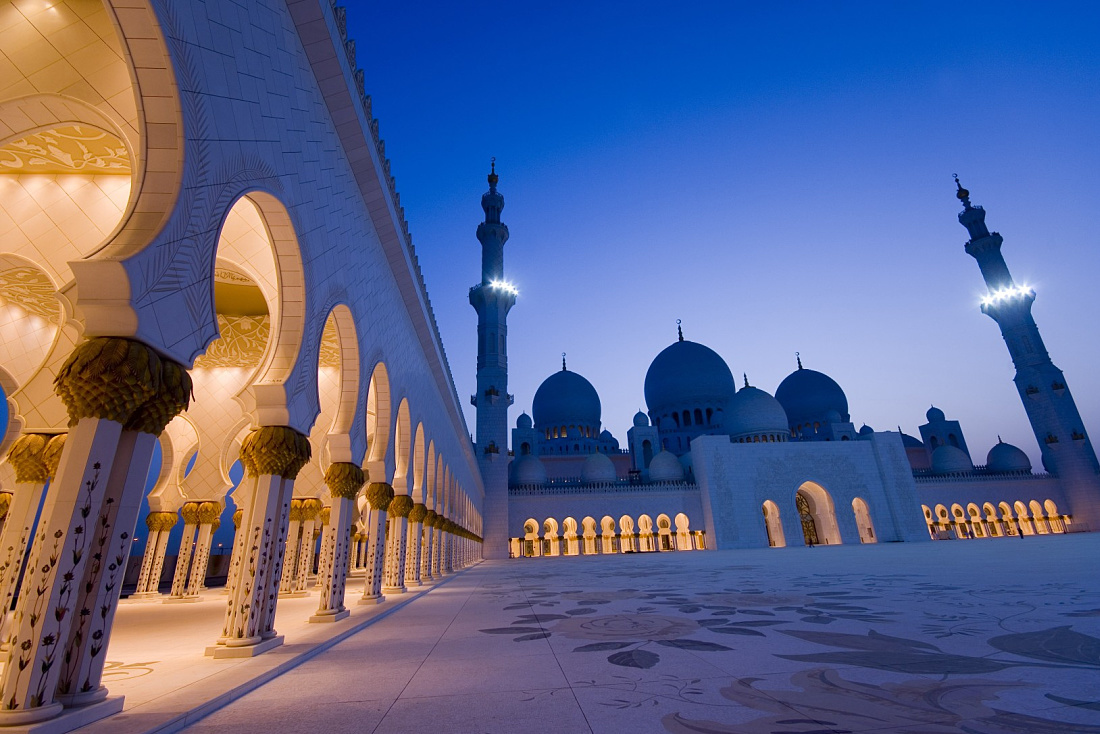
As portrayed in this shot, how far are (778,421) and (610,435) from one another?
1186cm

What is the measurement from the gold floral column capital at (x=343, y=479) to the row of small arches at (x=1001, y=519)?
32169 millimetres

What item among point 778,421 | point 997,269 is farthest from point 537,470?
point 997,269

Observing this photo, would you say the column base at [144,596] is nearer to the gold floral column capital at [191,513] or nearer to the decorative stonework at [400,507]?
the gold floral column capital at [191,513]

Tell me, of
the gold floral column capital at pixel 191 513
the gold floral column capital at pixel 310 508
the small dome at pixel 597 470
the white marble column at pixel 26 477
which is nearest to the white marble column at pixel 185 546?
the gold floral column capital at pixel 191 513

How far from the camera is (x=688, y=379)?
3334 centimetres

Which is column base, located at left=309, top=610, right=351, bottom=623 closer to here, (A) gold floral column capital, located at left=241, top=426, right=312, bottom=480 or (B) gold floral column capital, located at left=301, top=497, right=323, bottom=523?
(A) gold floral column capital, located at left=241, top=426, right=312, bottom=480

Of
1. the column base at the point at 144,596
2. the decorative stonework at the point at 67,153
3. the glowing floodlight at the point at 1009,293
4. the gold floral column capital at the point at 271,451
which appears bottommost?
the column base at the point at 144,596

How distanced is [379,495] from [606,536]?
2071 centimetres

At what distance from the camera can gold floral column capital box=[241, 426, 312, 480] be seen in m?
4.28

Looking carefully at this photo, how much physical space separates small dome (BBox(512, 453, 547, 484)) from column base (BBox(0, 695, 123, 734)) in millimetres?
25716

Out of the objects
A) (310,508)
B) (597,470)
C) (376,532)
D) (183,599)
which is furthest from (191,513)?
(597,470)

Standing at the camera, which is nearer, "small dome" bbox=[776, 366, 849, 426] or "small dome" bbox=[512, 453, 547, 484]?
"small dome" bbox=[512, 453, 547, 484]

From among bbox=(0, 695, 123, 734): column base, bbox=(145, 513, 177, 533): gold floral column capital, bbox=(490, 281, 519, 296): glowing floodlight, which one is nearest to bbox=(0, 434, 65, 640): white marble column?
bbox=(0, 695, 123, 734): column base

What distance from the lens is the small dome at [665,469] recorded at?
2773 cm
